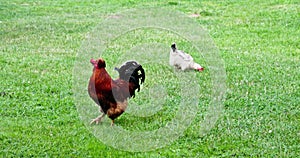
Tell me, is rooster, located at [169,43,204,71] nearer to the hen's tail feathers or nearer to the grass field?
the grass field

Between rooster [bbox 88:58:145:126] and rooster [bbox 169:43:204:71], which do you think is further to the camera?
rooster [bbox 169:43:204:71]

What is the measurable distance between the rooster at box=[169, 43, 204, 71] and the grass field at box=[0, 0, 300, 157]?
0.19 metres

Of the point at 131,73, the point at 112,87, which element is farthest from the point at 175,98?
the point at 112,87

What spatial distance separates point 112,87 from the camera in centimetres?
557

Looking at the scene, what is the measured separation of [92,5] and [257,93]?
320 inches

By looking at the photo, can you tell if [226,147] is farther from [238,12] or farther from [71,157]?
[238,12]

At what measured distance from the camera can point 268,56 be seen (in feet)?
28.6

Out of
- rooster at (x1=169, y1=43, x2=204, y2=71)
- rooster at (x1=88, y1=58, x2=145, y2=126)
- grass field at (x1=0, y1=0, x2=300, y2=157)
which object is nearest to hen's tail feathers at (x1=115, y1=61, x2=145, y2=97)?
rooster at (x1=88, y1=58, x2=145, y2=126)

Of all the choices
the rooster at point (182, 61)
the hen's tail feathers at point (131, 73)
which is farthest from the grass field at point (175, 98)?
the hen's tail feathers at point (131, 73)

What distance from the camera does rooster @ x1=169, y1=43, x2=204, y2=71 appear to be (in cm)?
771

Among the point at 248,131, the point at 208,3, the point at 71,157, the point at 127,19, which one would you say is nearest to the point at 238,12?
the point at 208,3

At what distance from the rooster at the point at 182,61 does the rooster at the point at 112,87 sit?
72.9 inches

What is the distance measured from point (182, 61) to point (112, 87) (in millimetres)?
2339

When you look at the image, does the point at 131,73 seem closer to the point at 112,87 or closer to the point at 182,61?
the point at 112,87
